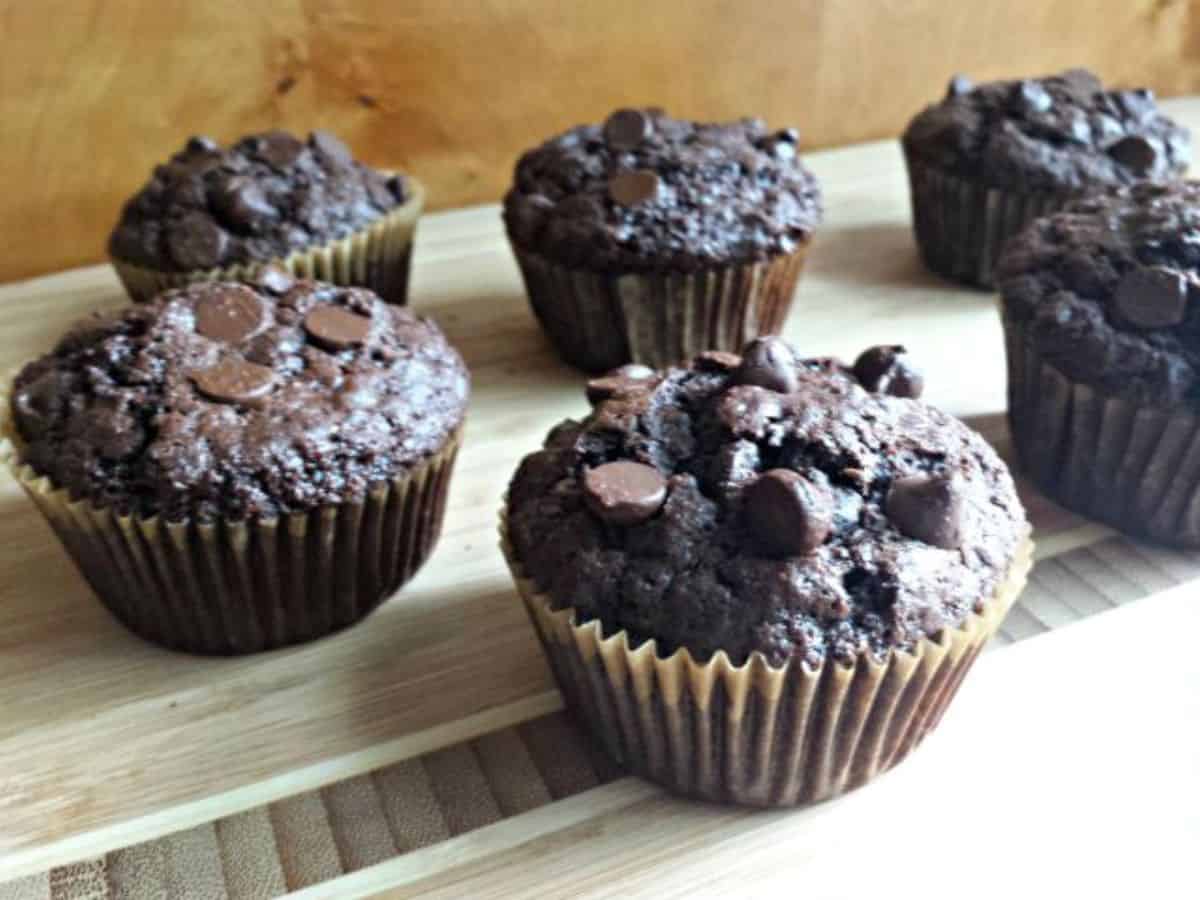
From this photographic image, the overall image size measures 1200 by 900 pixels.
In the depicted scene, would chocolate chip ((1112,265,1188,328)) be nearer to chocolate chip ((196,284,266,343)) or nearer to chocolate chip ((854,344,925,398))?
chocolate chip ((854,344,925,398))

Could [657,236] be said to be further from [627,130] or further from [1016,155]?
[1016,155]

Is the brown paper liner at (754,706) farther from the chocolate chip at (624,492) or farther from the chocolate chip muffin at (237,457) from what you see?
the chocolate chip muffin at (237,457)

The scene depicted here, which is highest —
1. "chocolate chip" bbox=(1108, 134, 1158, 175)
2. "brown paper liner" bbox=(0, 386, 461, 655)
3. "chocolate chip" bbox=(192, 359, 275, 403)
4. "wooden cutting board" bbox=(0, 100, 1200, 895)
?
"chocolate chip" bbox=(192, 359, 275, 403)

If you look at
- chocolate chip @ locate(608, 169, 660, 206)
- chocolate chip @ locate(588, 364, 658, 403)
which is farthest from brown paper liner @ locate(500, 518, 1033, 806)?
chocolate chip @ locate(608, 169, 660, 206)

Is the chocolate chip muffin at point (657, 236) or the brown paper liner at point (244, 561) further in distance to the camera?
the chocolate chip muffin at point (657, 236)

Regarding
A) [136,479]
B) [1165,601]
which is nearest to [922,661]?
[1165,601]

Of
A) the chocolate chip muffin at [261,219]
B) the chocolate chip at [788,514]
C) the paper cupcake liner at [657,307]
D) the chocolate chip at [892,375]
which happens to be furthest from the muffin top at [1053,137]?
the chocolate chip at [788,514]

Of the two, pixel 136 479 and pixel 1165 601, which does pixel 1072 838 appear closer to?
pixel 1165 601
